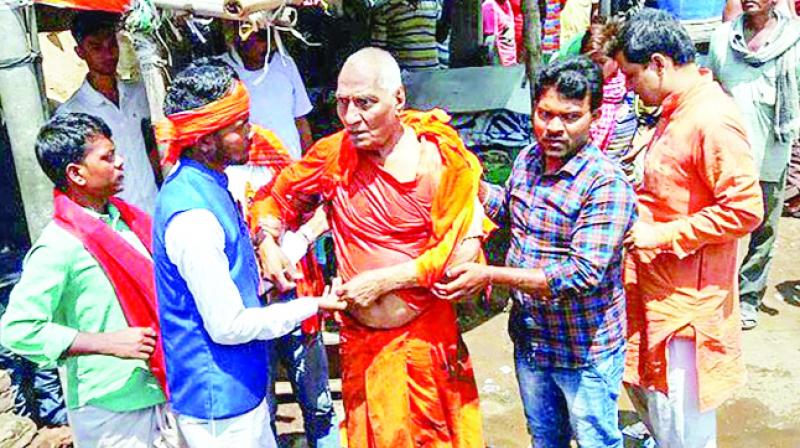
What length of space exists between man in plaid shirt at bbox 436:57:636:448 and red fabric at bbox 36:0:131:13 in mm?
1761

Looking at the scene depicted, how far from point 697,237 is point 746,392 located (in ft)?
7.21

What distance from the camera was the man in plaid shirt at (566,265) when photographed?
8.37 feet

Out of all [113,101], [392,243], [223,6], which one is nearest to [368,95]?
[392,243]

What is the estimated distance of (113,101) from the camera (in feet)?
12.4

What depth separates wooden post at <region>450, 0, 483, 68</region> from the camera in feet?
25.3

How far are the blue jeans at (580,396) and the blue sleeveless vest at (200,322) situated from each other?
1.04 meters

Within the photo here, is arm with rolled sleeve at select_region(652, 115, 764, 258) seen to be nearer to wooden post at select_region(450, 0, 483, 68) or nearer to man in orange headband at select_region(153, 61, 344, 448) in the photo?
man in orange headband at select_region(153, 61, 344, 448)

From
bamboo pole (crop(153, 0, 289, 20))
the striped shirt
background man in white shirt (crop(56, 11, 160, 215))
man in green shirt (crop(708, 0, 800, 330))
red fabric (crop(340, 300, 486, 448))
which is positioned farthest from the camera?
the striped shirt

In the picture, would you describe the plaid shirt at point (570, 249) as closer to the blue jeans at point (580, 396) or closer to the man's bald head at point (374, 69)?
the blue jeans at point (580, 396)

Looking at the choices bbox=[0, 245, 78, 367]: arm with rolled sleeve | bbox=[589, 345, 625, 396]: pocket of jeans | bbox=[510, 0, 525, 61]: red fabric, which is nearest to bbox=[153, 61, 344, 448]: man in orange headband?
bbox=[0, 245, 78, 367]: arm with rolled sleeve

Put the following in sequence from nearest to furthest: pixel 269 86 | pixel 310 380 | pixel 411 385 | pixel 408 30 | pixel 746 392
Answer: pixel 411 385 → pixel 310 380 → pixel 269 86 → pixel 746 392 → pixel 408 30

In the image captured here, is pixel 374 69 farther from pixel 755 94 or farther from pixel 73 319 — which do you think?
pixel 755 94

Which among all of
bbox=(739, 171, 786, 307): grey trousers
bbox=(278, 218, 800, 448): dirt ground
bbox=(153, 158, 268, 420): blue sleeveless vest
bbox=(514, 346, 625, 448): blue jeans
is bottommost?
bbox=(278, 218, 800, 448): dirt ground

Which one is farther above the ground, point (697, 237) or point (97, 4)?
point (97, 4)
